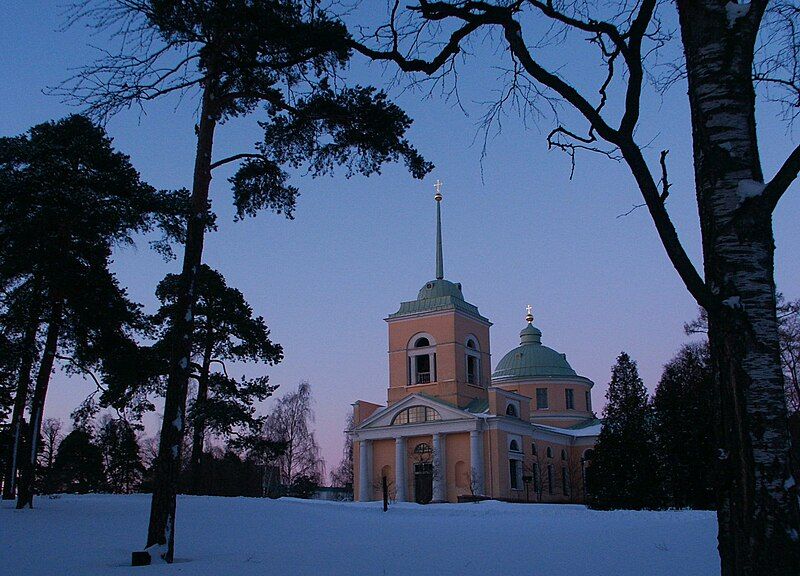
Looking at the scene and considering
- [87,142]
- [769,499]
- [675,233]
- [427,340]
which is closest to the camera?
[769,499]

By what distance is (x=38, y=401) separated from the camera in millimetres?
16891

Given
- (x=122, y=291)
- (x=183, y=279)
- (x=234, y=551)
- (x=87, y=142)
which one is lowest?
(x=234, y=551)

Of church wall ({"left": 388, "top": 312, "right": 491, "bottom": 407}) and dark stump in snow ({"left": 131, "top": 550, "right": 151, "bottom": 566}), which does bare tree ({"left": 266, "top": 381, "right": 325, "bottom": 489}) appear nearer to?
church wall ({"left": 388, "top": 312, "right": 491, "bottom": 407})

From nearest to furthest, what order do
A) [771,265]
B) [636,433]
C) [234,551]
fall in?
[771,265] → [234,551] → [636,433]

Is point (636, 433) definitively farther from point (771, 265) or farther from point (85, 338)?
point (771, 265)

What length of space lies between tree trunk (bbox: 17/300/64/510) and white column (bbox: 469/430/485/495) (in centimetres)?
2715

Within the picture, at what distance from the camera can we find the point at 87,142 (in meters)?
17.0

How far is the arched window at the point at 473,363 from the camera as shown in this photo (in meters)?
46.6

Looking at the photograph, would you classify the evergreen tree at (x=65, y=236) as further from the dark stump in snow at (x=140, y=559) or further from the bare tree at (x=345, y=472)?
the bare tree at (x=345, y=472)

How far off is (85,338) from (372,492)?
96.0 ft

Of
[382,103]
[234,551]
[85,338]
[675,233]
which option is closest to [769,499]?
[675,233]

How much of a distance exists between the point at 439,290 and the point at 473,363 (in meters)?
5.27

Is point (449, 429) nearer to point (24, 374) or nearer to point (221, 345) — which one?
point (221, 345)

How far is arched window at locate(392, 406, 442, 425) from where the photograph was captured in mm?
42844
